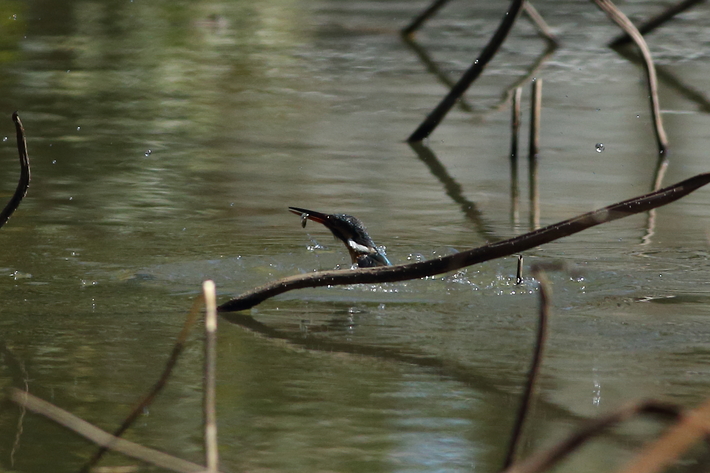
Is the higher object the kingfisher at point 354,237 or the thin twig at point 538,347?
the thin twig at point 538,347

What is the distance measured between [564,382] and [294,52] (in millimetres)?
9170

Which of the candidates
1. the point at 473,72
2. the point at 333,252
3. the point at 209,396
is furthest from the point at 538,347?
the point at 473,72

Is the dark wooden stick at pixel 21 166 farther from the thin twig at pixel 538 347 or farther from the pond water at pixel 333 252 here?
the thin twig at pixel 538 347

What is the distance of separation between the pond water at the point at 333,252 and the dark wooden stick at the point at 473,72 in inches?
7.0

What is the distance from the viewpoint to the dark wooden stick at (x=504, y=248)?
3.45 m

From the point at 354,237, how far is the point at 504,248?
1.90 m

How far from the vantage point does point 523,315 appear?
15.7ft

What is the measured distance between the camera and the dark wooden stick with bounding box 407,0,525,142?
768cm

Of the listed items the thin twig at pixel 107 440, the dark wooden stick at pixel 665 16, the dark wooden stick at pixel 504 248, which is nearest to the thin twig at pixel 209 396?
the thin twig at pixel 107 440

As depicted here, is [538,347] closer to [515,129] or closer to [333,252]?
[333,252]

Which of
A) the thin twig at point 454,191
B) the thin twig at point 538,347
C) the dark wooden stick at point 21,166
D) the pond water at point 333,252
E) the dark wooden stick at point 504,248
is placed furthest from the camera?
the thin twig at point 454,191

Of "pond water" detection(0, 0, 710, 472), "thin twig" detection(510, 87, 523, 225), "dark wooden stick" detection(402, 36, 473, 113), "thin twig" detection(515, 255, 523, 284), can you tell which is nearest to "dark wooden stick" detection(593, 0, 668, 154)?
"pond water" detection(0, 0, 710, 472)

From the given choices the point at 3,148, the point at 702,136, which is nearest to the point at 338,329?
the point at 3,148

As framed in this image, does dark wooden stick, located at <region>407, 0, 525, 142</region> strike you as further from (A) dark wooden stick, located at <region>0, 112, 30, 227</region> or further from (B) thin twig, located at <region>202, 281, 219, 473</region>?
(B) thin twig, located at <region>202, 281, 219, 473</region>
